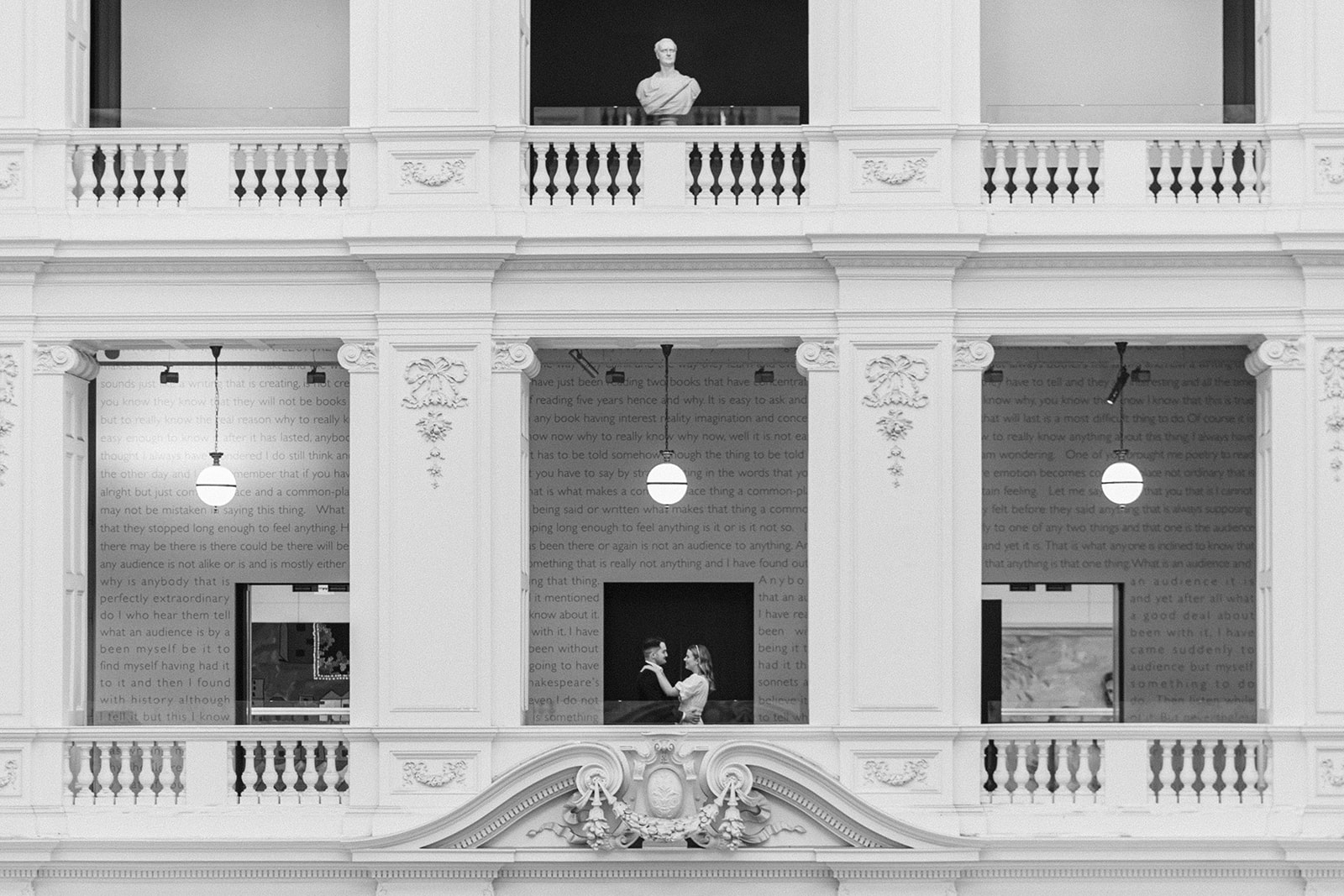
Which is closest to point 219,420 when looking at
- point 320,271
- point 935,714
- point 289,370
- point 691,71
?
point 289,370

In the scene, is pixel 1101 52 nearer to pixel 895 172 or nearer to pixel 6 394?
pixel 895 172

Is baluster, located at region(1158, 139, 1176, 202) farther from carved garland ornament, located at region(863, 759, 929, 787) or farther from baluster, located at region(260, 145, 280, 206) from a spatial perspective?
baluster, located at region(260, 145, 280, 206)

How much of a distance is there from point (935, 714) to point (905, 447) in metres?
1.95

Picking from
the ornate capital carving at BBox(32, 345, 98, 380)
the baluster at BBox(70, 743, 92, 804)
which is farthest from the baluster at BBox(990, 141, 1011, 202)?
the baluster at BBox(70, 743, 92, 804)

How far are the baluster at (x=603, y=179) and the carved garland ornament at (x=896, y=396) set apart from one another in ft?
7.79

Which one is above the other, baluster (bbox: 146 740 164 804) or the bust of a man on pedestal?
the bust of a man on pedestal

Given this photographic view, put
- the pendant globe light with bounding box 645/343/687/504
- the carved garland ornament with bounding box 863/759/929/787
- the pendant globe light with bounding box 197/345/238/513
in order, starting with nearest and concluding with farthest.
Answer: the carved garland ornament with bounding box 863/759/929/787 → the pendant globe light with bounding box 645/343/687/504 → the pendant globe light with bounding box 197/345/238/513

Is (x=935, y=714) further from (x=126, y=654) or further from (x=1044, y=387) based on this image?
(x=126, y=654)

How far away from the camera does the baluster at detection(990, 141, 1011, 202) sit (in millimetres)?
14219

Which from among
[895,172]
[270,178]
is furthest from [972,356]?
[270,178]

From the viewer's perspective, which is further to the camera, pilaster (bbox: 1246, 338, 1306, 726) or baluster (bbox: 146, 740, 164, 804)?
baluster (bbox: 146, 740, 164, 804)

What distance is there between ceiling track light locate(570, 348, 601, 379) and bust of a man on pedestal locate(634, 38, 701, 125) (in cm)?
261

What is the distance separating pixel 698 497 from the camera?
1783 cm

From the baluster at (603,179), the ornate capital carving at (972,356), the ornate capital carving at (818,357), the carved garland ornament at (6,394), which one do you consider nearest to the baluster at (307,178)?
the baluster at (603,179)
